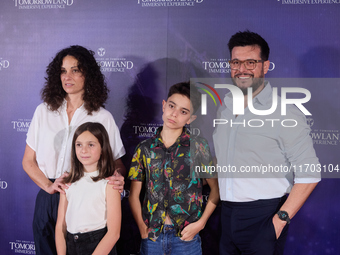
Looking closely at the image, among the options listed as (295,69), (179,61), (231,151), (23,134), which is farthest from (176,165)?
(23,134)

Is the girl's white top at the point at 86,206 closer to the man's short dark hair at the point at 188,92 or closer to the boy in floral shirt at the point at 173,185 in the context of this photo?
the boy in floral shirt at the point at 173,185

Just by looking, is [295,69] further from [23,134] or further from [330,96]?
[23,134]

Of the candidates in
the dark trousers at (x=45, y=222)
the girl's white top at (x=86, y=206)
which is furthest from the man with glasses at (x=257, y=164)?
the dark trousers at (x=45, y=222)

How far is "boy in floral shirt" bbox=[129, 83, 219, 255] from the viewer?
2342mm

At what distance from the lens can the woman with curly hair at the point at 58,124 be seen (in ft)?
8.43

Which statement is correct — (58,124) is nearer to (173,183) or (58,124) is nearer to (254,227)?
(173,183)

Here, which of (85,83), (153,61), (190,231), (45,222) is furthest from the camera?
(153,61)

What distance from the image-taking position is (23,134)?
3264 millimetres

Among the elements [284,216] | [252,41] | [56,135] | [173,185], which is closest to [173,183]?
[173,185]

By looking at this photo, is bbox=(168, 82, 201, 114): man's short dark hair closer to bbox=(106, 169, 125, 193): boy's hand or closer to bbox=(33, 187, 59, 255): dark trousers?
bbox=(106, 169, 125, 193): boy's hand

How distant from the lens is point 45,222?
8.35ft

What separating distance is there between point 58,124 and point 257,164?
1561 mm

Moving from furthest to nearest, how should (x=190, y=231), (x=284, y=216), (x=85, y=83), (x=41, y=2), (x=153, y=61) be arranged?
(x=41, y=2) < (x=153, y=61) < (x=85, y=83) < (x=190, y=231) < (x=284, y=216)

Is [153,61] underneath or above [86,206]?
above
